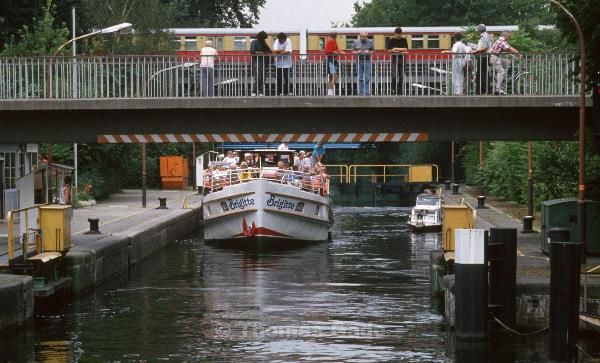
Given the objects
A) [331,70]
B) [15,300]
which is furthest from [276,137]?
[15,300]

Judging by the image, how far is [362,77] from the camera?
3344cm

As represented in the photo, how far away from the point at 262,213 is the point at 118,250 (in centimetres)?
979

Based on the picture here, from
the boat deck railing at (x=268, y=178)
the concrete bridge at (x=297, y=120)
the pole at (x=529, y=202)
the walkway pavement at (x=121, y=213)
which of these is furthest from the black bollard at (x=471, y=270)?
the boat deck railing at (x=268, y=178)

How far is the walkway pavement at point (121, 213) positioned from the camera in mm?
36769

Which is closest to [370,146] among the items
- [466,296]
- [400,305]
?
[400,305]

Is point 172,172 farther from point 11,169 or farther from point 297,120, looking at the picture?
point 297,120

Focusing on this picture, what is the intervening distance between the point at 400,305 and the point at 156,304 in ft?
16.4

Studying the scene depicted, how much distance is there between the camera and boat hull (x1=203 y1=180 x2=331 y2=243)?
43094 mm

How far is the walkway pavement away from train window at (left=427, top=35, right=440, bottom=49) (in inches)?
713

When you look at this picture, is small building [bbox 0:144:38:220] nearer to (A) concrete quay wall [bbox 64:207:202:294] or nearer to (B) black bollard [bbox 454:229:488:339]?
(A) concrete quay wall [bbox 64:207:202:294]

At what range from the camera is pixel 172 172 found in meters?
72.0

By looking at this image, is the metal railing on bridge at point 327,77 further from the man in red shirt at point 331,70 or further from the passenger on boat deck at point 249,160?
the passenger on boat deck at point 249,160

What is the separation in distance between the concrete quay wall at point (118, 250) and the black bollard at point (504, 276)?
10.1 metres

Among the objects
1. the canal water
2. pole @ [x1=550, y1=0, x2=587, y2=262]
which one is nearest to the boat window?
the canal water
